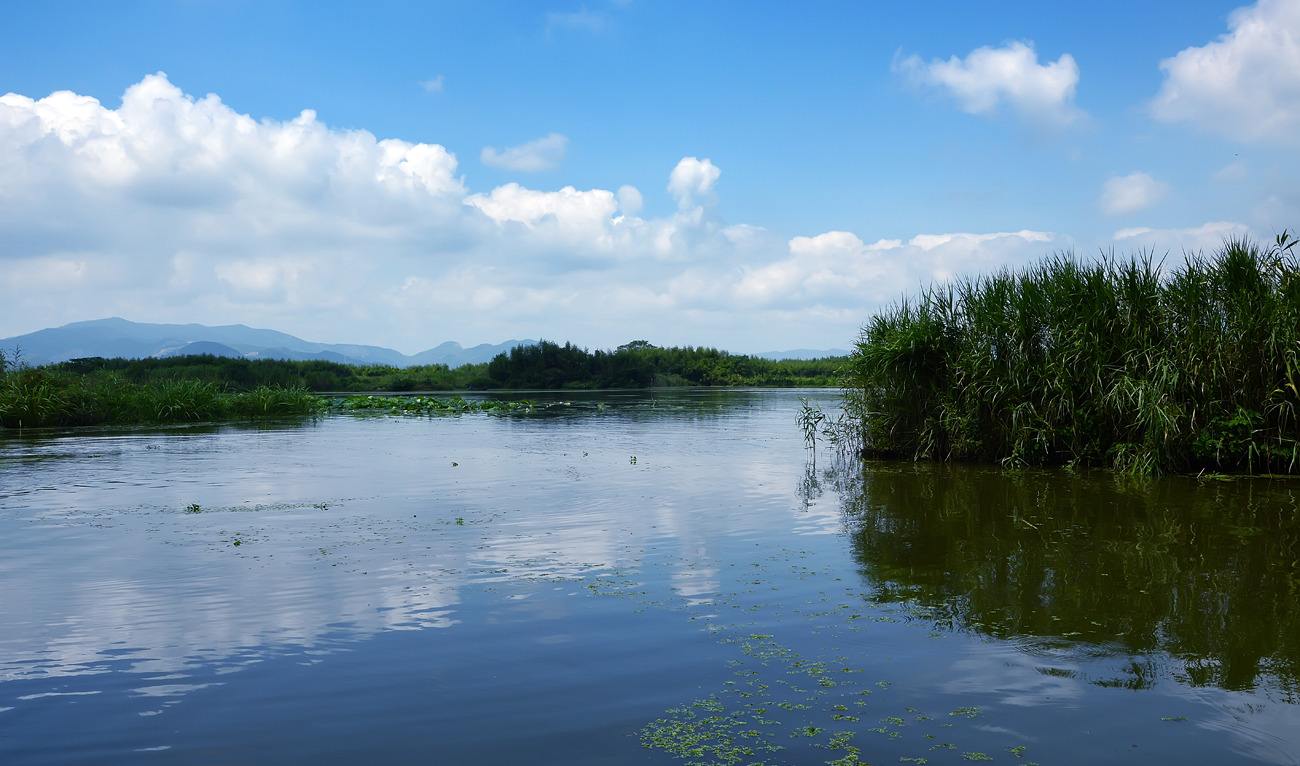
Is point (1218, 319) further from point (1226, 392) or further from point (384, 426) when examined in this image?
point (384, 426)

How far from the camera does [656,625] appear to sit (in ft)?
20.3

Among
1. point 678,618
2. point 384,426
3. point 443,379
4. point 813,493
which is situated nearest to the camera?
point 678,618

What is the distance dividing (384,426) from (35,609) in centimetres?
2234

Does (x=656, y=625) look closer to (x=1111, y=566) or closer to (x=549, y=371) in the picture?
(x=1111, y=566)

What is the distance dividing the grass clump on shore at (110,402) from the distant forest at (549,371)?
1972cm

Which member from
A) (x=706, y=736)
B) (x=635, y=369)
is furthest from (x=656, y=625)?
(x=635, y=369)

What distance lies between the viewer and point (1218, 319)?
1329cm

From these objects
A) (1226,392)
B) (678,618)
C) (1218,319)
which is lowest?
(678,618)

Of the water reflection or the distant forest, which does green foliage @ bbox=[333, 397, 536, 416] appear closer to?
the distant forest

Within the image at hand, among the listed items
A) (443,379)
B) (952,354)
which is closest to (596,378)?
(443,379)

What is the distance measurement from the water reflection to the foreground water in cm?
4

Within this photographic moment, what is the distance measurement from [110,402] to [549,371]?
4390cm

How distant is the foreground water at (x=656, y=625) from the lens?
429 centimetres

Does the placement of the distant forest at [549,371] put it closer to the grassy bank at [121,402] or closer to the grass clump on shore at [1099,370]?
the grassy bank at [121,402]
